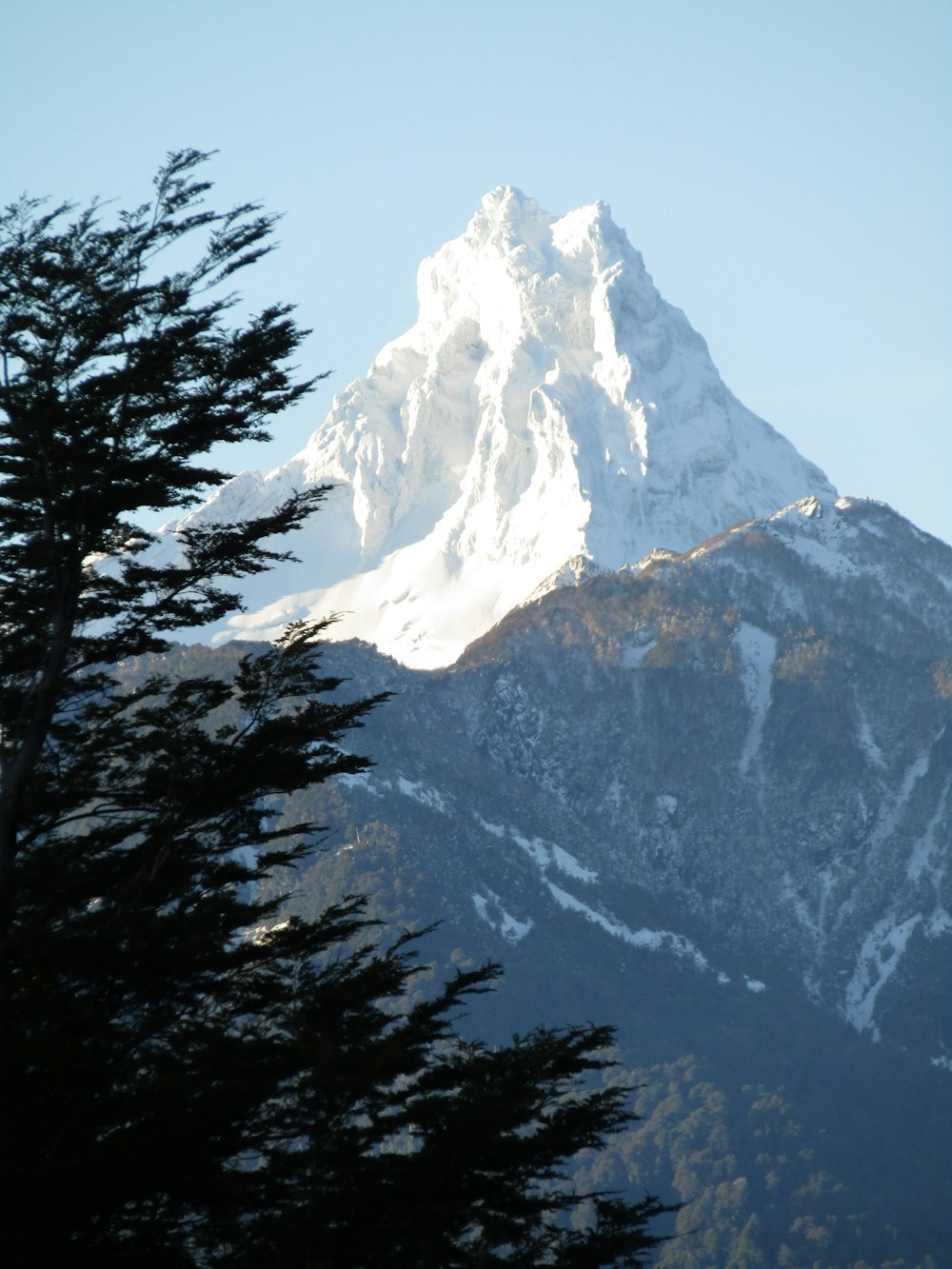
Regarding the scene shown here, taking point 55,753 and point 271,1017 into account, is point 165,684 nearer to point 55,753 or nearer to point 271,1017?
point 55,753

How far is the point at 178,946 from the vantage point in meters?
29.1

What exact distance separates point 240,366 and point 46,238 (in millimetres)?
4288

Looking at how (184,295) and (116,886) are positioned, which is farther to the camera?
(184,295)

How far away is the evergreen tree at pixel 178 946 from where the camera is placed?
27.7 metres

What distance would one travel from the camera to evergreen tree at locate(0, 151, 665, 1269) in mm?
27688

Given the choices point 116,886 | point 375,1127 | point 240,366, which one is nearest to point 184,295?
point 240,366

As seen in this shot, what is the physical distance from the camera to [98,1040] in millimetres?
27578

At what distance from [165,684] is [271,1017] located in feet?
24.1

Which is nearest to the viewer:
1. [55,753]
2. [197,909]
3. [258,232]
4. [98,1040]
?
[98,1040]

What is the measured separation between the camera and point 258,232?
114 ft

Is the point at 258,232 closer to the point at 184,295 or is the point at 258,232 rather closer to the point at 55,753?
the point at 184,295

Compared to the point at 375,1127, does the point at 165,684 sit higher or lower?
higher

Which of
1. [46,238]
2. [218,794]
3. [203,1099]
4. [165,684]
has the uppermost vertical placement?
[46,238]

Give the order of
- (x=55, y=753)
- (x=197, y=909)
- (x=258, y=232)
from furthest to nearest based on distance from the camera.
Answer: (x=258, y=232) → (x=55, y=753) → (x=197, y=909)
